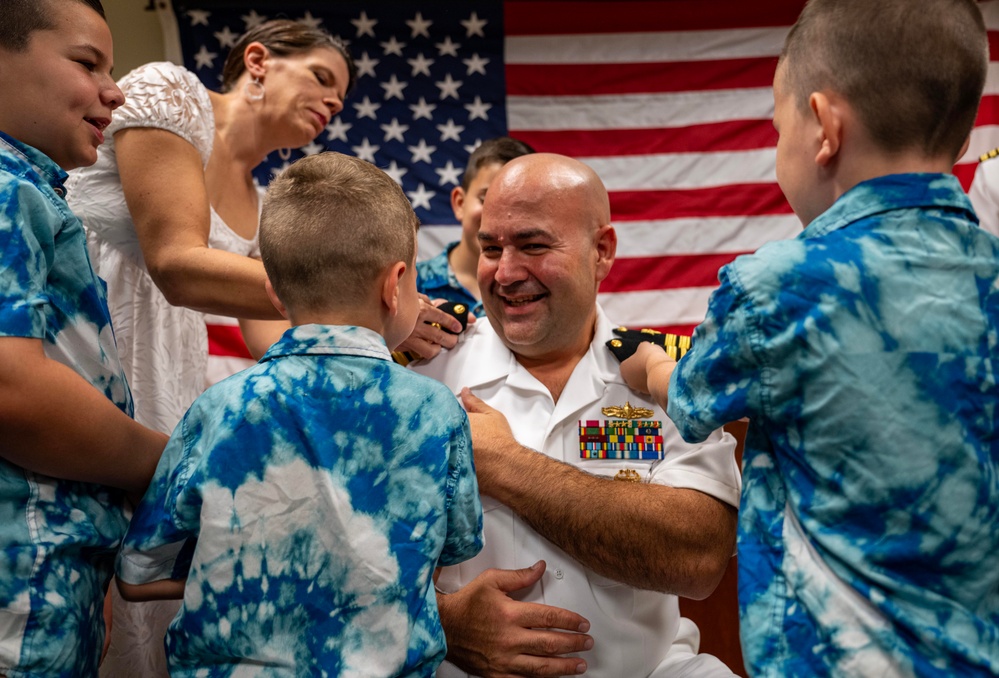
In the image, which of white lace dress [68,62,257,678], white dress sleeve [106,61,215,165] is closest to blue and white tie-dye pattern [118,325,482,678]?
white lace dress [68,62,257,678]

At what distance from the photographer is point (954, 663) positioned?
122 cm

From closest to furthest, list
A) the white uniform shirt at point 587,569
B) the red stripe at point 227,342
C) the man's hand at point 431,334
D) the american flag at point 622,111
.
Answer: the white uniform shirt at point 587,569 → the man's hand at point 431,334 → the red stripe at point 227,342 → the american flag at point 622,111

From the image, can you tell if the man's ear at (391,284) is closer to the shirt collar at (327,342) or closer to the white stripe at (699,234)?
the shirt collar at (327,342)

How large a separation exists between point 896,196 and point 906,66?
6.8 inches

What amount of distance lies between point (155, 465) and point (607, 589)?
92 centimetres

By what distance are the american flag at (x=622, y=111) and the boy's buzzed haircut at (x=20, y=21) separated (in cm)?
312

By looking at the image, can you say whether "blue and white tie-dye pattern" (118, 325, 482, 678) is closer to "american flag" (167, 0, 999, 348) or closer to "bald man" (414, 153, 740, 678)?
"bald man" (414, 153, 740, 678)

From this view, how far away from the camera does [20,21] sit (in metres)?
1.37

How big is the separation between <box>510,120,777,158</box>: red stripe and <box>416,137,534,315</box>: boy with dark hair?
91cm

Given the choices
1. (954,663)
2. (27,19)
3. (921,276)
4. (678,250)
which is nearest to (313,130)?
(27,19)

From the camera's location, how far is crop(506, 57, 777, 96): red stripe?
4.61m

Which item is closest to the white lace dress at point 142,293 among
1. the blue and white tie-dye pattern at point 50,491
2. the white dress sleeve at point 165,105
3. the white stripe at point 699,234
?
the white dress sleeve at point 165,105

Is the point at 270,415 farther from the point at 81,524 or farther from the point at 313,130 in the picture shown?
the point at 313,130

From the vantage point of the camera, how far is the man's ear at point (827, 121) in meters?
1.32
